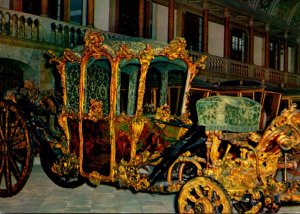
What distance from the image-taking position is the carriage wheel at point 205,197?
3.85 metres

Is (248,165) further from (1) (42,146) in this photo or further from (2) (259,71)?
(2) (259,71)

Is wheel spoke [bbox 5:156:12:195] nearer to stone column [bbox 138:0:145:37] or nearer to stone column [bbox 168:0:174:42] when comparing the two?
stone column [bbox 138:0:145:37]

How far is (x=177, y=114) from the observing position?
6383 mm

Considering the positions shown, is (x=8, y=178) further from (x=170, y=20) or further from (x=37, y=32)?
(x=170, y=20)

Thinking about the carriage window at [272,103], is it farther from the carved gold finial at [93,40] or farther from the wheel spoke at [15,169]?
the wheel spoke at [15,169]

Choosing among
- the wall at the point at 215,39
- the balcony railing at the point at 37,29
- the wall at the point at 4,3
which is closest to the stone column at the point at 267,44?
the wall at the point at 215,39

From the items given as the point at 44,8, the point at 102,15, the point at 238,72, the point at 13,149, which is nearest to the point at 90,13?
the point at 102,15

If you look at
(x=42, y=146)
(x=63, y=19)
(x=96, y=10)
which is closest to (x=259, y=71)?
(x=96, y=10)

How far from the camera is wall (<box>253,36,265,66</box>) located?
22734 mm

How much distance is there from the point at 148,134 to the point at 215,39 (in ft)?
50.9

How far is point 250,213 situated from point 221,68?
49.7 ft

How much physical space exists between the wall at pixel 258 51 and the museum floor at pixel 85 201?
17.8 meters

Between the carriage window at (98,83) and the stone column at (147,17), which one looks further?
the stone column at (147,17)

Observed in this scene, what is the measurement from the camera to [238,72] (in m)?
19.5
